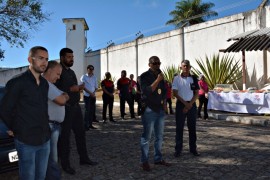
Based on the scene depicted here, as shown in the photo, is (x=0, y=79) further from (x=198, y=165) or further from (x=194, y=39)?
(x=198, y=165)

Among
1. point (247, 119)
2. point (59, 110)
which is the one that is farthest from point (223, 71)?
point (59, 110)

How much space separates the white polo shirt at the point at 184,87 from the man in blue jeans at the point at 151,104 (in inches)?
28.9

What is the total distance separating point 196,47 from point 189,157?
1425cm

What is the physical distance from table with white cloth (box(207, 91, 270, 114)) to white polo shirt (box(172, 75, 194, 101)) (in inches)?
234

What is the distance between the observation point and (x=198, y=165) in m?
5.30

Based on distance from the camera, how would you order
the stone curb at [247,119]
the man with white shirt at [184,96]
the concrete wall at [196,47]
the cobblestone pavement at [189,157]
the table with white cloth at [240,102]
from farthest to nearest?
the concrete wall at [196,47]
the table with white cloth at [240,102]
the stone curb at [247,119]
the man with white shirt at [184,96]
the cobblestone pavement at [189,157]

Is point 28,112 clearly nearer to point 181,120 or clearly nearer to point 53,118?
point 53,118

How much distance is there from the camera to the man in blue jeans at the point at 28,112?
2.95 metres

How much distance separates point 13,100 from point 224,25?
632 inches

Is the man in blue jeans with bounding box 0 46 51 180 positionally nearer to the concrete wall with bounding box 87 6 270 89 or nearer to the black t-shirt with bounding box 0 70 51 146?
the black t-shirt with bounding box 0 70 51 146

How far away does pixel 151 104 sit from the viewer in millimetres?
4953

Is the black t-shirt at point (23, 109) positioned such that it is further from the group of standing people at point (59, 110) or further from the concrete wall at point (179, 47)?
the concrete wall at point (179, 47)

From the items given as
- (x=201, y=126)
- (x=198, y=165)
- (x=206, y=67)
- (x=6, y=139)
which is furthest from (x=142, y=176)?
(x=206, y=67)

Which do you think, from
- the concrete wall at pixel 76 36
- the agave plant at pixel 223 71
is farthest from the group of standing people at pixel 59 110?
the concrete wall at pixel 76 36
